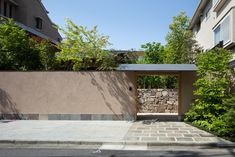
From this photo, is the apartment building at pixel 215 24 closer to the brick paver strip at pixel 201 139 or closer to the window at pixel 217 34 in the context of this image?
the window at pixel 217 34

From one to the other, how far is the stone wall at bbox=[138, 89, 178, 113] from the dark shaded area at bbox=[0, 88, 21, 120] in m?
7.97

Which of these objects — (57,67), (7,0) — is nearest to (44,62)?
(57,67)

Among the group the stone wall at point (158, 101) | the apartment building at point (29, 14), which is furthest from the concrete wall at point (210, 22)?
the apartment building at point (29, 14)

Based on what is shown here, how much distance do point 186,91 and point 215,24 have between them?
17.9 ft

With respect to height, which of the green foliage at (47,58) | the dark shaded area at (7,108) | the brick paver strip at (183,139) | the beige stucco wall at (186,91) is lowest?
the brick paver strip at (183,139)

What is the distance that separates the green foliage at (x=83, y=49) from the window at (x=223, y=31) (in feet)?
20.2

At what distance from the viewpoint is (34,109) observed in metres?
13.3

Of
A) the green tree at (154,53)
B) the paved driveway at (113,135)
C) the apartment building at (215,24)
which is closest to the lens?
the paved driveway at (113,135)

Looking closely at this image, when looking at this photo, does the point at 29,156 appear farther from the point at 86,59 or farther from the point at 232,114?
the point at 86,59

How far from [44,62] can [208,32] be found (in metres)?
11.3

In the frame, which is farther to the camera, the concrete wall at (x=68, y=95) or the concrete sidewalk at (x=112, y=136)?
the concrete wall at (x=68, y=95)

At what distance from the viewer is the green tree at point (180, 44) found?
63.8 feet

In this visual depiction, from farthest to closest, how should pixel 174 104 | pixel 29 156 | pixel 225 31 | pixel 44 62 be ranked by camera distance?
pixel 174 104, pixel 44 62, pixel 225 31, pixel 29 156

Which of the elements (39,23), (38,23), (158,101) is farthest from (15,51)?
(39,23)
